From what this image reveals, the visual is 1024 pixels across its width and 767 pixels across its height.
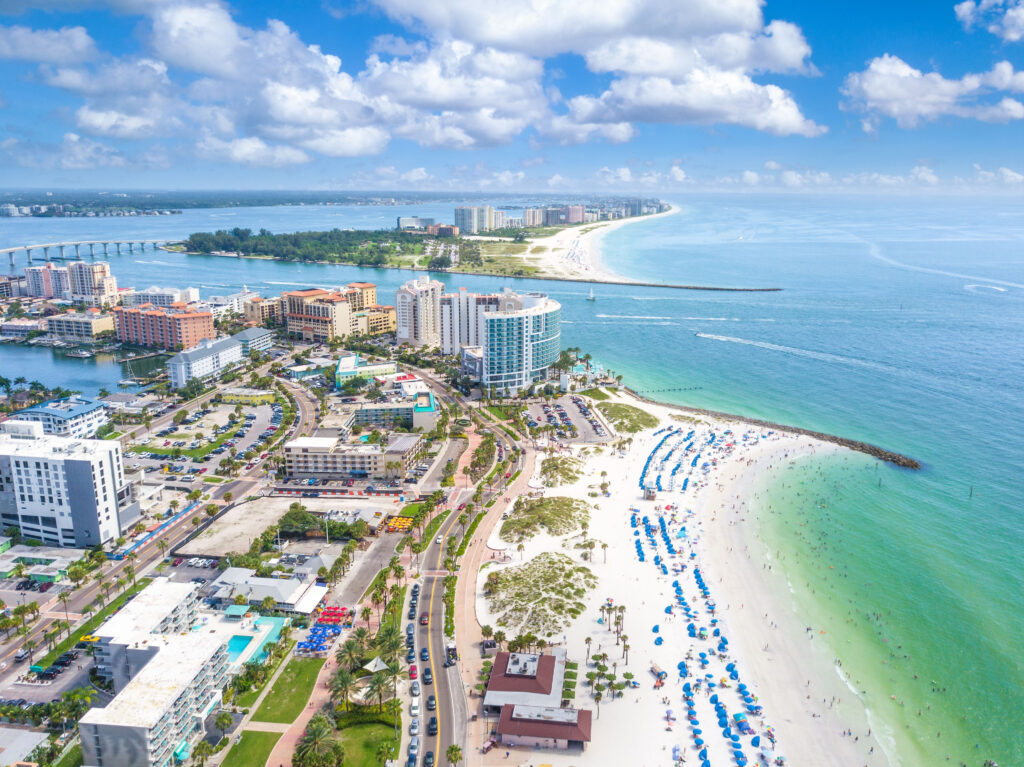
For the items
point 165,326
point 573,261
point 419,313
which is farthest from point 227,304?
point 573,261

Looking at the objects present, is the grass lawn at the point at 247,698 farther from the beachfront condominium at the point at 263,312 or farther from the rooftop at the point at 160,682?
the beachfront condominium at the point at 263,312

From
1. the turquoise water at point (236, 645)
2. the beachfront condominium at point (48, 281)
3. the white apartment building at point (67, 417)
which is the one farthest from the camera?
the beachfront condominium at point (48, 281)

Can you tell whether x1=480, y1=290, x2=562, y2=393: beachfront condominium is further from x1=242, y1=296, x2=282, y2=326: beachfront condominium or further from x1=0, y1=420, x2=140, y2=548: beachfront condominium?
x1=242, y1=296, x2=282, y2=326: beachfront condominium

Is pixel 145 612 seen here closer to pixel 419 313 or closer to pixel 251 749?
pixel 251 749

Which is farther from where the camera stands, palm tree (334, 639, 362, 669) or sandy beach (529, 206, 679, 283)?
sandy beach (529, 206, 679, 283)

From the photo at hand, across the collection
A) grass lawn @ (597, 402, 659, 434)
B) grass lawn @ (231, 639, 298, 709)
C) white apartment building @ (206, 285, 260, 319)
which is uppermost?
white apartment building @ (206, 285, 260, 319)

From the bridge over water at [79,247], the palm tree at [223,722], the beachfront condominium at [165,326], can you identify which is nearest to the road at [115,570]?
the palm tree at [223,722]

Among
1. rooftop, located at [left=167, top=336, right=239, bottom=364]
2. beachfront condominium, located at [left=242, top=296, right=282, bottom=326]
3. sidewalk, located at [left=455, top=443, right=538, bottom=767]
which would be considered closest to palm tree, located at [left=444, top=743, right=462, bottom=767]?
sidewalk, located at [left=455, top=443, right=538, bottom=767]
